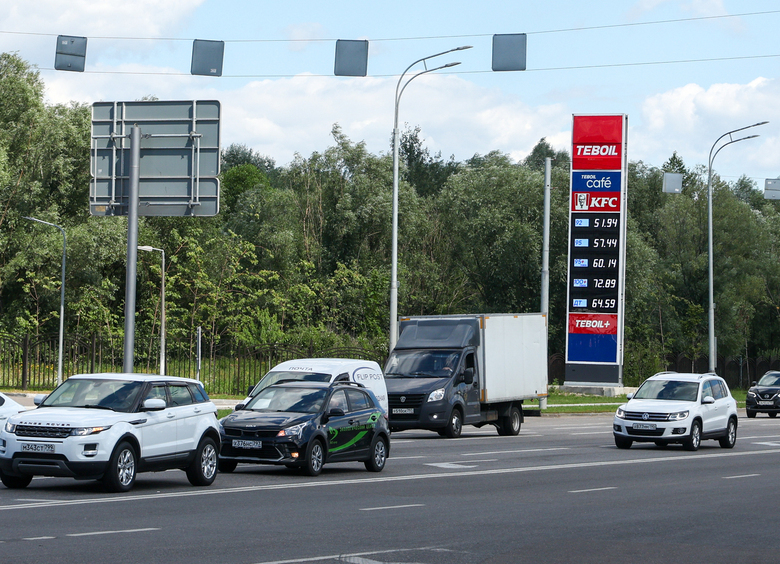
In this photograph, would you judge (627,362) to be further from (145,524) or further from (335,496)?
(145,524)

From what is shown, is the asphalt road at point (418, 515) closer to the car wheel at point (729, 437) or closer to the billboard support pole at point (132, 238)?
the car wheel at point (729, 437)

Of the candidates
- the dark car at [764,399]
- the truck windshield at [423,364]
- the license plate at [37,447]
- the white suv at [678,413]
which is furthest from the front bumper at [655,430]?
the dark car at [764,399]

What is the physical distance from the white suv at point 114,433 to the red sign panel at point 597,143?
33.8 meters

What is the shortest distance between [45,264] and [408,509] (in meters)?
46.2

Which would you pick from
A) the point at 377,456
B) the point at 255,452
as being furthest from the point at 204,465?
the point at 377,456

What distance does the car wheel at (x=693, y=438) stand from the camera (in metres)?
23.7

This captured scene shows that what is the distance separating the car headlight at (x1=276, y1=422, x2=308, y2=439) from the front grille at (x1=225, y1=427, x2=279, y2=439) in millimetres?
89

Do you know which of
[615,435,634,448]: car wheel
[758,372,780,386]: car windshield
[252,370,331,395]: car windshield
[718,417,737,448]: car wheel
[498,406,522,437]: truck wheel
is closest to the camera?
[252,370,331,395]: car windshield

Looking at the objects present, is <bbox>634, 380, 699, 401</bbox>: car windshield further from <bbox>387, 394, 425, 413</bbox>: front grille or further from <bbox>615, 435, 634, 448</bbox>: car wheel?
<bbox>387, 394, 425, 413</bbox>: front grille

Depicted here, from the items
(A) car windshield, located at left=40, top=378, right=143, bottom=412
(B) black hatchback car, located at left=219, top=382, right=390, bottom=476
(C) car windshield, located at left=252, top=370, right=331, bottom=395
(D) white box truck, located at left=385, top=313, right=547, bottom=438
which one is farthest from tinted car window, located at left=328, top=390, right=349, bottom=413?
(D) white box truck, located at left=385, top=313, right=547, bottom=438

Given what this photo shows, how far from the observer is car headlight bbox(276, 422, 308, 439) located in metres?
16.0

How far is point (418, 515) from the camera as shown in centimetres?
1238

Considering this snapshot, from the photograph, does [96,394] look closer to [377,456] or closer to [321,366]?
[377,456]

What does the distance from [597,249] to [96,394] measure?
35.3m
